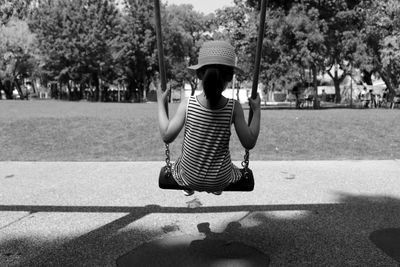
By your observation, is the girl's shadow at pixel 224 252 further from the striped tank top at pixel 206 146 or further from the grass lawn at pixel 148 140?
the grass lawn at pixel 148 140

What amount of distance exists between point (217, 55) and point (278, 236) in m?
1.95

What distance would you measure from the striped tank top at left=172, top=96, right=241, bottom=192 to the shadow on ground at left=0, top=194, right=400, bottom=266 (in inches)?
34.9

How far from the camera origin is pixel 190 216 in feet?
14.3

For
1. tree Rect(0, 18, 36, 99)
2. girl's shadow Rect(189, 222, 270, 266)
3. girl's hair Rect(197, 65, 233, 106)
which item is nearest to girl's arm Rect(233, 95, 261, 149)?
girl's hair Rect(197, 65, 233, 106)

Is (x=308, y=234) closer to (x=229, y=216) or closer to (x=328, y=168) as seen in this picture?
(x=229, y=216)

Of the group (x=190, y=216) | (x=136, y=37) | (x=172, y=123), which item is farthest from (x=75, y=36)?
(x=172, y=123)

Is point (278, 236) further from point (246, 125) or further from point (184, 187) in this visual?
point (246, 125)

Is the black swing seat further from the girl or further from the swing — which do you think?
the girl

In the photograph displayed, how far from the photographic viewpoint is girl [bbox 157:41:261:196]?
8.84 feet

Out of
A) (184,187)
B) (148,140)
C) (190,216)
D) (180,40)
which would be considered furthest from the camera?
(180,40)

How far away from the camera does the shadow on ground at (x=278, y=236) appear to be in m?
3.31

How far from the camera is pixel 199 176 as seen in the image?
286 cm

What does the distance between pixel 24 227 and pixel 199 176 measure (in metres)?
2.18

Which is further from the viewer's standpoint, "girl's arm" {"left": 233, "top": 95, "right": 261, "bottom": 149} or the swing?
the swing
